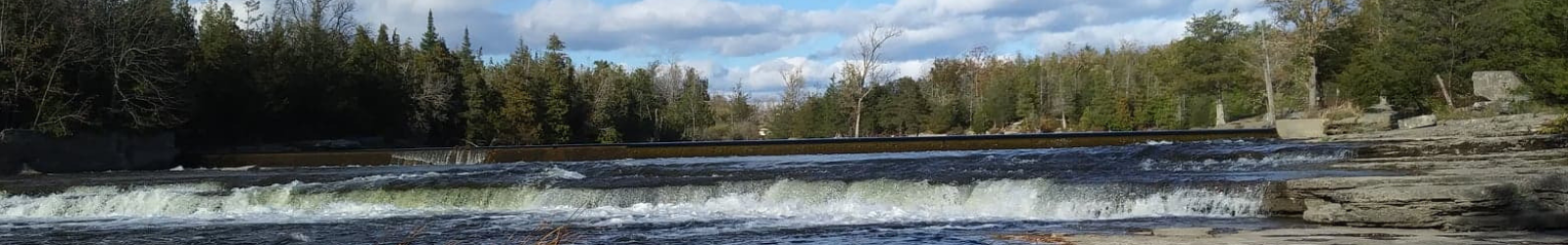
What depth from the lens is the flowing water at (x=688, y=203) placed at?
13.4 metres

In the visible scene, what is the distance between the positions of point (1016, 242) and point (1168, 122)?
6072 cm

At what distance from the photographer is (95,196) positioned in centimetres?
1948

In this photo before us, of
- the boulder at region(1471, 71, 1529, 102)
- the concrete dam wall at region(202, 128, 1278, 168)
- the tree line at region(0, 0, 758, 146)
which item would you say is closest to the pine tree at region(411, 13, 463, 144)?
the tree line at region(0, 0, 758, 146)

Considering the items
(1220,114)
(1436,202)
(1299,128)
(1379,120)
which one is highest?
(1220,114)

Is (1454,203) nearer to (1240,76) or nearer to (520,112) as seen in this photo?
(520,112)

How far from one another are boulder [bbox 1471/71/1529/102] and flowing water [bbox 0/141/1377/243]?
15943mm

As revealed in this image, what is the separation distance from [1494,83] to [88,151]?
39285mm

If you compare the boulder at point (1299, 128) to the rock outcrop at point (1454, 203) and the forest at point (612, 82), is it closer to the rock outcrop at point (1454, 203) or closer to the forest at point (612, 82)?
the forest at point (612, 82)

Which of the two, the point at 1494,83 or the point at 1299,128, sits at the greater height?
the point at 1494,83

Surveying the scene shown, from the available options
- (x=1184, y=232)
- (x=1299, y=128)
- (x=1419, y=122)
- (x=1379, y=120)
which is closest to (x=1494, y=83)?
(x=1379, y=120)

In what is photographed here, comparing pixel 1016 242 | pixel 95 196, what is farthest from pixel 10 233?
pixel 1016 242

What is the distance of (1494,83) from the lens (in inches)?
1405

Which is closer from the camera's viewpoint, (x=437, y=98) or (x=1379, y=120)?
(x=1379, y=120)

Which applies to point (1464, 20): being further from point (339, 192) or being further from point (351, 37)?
point (351, 37)
